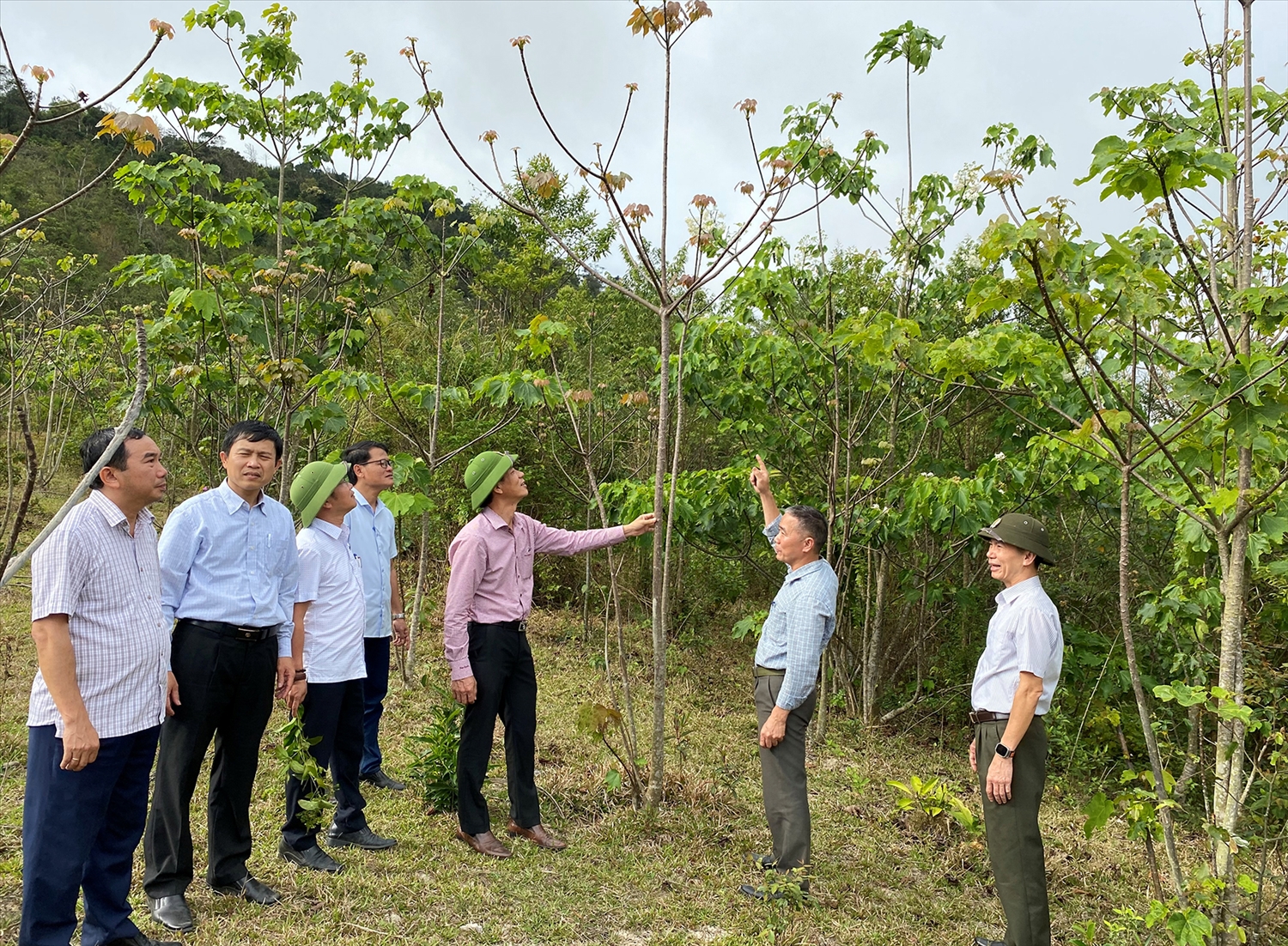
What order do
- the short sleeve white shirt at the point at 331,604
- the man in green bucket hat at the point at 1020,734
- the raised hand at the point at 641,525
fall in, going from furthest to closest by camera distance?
1. the raised hand at the point at 641,525
2. the short sleeve white shirt at the point at 331,604
3. the man in green bucket hat at the point at 1020,734

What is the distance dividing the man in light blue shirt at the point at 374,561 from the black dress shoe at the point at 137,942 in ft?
4.54

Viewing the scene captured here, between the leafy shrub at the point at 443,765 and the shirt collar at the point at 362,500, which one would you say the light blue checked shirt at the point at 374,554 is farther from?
the leafy shrub at the point at 443,765

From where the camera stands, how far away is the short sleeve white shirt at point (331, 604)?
3.63 metres

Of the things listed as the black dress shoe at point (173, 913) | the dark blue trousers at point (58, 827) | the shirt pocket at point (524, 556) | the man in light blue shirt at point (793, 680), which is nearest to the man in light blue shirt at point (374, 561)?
the shirt pocket at point (524, 556)

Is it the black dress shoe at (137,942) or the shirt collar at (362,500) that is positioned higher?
the shirt collar at (362,500)

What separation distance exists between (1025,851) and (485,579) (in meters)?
2.34

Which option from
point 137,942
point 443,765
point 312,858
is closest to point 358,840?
point 312,858

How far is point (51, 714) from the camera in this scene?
99.7 inches

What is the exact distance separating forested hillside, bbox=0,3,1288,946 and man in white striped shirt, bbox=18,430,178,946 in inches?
9.5

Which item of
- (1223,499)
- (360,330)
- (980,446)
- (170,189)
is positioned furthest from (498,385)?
(980,446)

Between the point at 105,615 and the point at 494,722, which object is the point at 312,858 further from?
the point at 105,615

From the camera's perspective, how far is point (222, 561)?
123 inches

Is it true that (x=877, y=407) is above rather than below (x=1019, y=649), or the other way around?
above

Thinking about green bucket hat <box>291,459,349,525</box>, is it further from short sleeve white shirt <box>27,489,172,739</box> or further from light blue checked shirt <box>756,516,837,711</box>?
light blue checked shirt <box>756,516,837,711</box>
